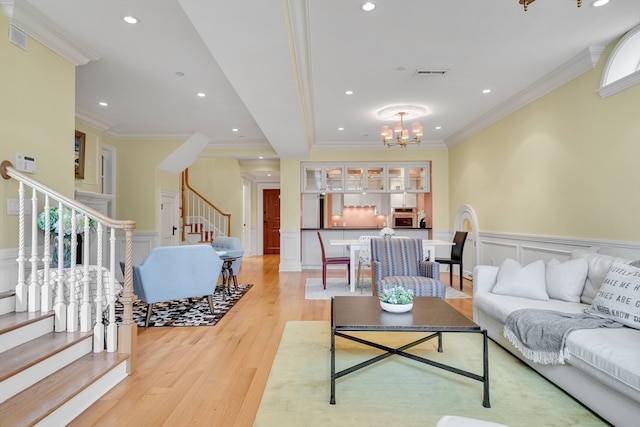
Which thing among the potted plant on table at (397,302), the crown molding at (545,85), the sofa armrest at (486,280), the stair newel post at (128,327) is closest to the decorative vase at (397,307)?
the potted plant on table at (397,302)

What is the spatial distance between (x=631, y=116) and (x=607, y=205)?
828 mm

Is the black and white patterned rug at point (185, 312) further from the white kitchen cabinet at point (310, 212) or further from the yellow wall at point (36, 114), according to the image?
the white kitchen cabinet at point (310, 212)

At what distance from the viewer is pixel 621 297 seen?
2.33 m

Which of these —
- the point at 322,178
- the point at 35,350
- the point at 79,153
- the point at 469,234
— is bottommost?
the point at 35,350

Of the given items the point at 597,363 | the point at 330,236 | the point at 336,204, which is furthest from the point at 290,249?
the point at 597,363

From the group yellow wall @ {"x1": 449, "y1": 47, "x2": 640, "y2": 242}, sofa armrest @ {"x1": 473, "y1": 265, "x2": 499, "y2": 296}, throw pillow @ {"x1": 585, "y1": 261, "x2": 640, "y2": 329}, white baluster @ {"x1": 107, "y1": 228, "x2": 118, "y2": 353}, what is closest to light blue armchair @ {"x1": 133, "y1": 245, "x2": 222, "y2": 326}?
white baluster @ {"x1": 107, "y1": 228, "x2": 118, "y2": 353}

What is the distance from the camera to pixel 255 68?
332cm

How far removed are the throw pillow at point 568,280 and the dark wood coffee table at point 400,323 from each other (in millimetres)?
1056

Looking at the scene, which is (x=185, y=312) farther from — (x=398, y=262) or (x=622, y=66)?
(x=622, y=66)

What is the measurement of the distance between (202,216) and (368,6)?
24.4 feet

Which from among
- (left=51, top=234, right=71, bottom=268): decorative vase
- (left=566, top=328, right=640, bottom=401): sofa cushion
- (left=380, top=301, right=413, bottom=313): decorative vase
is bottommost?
(left=566, top=328, right=640, bottom=401): sofa cushion

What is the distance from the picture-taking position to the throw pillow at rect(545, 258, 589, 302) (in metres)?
2.93

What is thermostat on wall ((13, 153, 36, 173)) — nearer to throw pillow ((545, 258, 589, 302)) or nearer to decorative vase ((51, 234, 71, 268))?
decorative vase ((51, 234, 71, 268))

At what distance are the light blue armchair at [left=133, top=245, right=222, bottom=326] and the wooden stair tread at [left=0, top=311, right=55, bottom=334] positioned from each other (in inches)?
46.7
